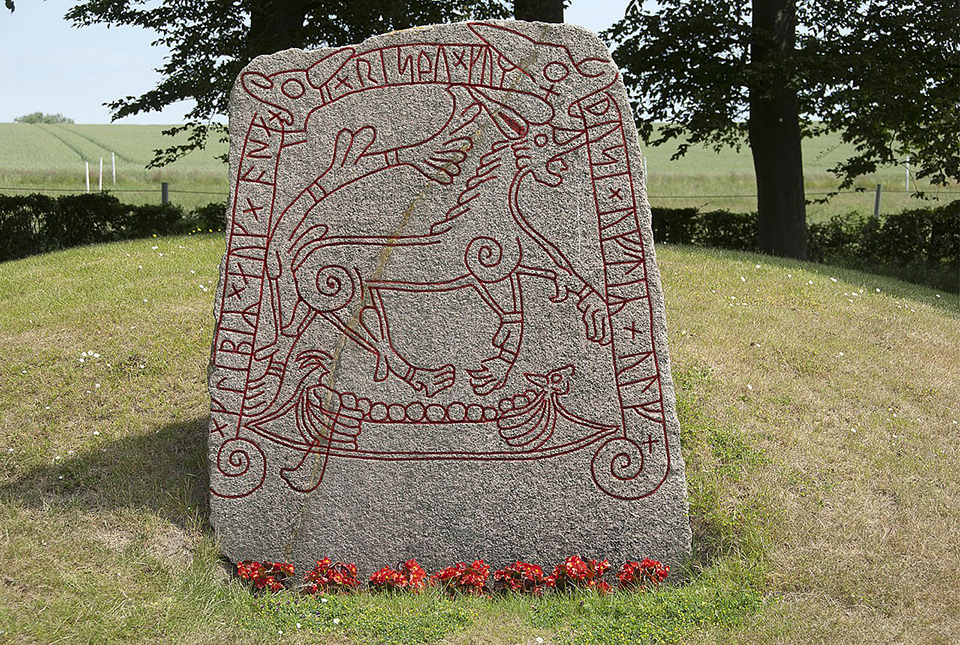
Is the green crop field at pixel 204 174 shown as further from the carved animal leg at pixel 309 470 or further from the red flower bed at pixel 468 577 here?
the carved animal leg at pixel 309 470

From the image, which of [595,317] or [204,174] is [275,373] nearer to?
[595,317]

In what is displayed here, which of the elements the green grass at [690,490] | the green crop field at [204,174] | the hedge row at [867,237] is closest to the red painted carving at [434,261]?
the green grass at [690,490]

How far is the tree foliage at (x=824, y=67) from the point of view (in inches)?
433

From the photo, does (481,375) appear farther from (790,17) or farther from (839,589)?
(790,17)

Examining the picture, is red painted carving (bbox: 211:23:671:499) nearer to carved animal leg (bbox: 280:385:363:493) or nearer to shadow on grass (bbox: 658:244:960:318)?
carved animal leg (bbox: 280:385:363:493)

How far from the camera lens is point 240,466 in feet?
13.8

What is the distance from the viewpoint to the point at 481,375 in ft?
13.7

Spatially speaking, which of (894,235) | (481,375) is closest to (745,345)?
(481,375)

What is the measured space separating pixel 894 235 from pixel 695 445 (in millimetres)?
9835

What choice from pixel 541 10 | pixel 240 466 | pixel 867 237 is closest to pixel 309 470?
pixel 240 466

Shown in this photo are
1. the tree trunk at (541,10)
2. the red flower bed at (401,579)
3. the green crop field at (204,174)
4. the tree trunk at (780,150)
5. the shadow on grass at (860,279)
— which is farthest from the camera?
the green crop field at (204,174)

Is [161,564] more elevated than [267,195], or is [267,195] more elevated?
[267,195]

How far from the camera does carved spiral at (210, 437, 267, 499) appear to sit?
420cm

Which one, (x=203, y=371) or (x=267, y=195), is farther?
(x=203, y=371)
